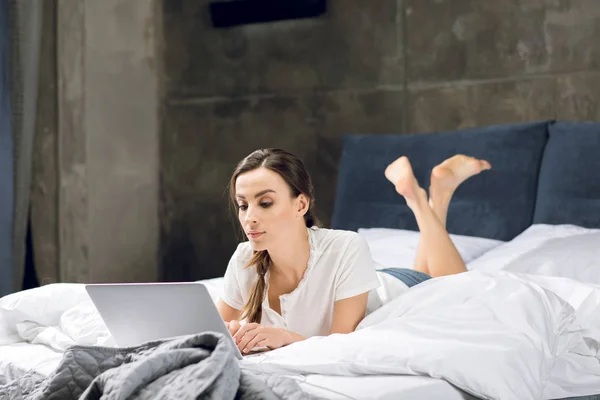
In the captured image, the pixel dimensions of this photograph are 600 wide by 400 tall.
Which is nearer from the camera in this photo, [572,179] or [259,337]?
[259,337]

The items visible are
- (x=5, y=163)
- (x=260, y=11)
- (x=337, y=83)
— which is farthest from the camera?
(x=260, y=11)

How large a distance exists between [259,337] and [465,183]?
1.74m

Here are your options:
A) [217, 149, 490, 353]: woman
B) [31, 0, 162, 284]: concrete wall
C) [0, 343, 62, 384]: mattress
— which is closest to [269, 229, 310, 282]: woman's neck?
[217, 149, 490, 353]: woman

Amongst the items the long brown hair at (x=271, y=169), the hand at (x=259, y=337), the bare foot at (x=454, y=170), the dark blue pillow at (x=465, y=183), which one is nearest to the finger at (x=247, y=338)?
the hand at (x=259, y=337)

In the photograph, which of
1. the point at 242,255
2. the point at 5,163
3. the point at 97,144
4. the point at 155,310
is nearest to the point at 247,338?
the point at 155,310

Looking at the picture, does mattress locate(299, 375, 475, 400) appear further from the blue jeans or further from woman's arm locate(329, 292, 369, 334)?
the blue jeans

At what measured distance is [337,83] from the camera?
4.33 m

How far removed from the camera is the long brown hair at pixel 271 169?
2.28 m

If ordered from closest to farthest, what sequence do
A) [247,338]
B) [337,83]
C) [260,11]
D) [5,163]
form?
[247,338], [5,163], [337,83], [260,11]

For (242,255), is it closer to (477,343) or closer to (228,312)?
(228,312)

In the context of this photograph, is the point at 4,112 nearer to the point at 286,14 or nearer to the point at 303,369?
the point at 286,14

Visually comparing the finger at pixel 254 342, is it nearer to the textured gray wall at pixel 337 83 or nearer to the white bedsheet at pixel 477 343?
the white bedsheet at pixel 477 343

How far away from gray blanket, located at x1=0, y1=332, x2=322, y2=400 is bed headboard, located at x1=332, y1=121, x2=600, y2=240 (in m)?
1.95

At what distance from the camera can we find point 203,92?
4715 millimetres
